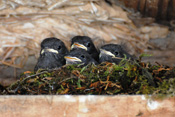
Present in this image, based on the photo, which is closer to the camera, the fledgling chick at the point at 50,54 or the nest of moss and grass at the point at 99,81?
the nest of moss and grass at the point at 99,81

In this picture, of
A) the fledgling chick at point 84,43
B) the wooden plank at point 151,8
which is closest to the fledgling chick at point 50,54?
the fledgling chick at point 84,43

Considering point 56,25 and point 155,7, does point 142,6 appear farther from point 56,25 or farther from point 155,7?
point 56,25

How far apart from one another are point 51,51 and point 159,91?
130 cm

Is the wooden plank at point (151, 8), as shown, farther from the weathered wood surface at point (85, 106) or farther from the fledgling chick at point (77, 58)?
the weathered wood surface at point (85, 106)

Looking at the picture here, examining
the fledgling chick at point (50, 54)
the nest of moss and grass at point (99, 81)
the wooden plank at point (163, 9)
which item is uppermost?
the wooden plank at point (163, 9)

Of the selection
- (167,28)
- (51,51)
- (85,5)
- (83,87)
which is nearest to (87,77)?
(83,87)

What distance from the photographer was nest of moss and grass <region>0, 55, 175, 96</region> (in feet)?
5.65

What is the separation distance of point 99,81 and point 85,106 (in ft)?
0.72

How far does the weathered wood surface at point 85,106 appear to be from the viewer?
158cm

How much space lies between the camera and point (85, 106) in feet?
5.24

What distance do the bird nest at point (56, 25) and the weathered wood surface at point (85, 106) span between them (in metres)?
1.16

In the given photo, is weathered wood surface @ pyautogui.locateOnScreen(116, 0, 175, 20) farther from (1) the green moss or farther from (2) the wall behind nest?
(1) the green moss

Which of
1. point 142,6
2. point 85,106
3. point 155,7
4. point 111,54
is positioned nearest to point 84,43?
point 111,54

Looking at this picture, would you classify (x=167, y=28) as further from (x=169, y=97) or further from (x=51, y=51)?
(x=169, y=97)
